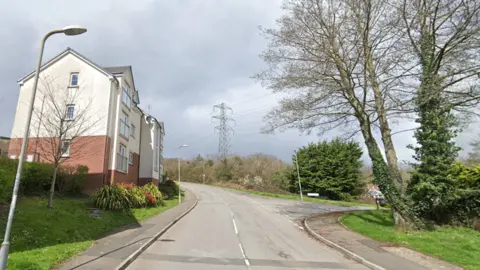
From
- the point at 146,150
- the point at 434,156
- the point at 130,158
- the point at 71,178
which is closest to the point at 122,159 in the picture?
the point at 130,158

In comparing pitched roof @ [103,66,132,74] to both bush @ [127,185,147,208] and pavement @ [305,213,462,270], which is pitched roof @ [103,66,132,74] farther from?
pavement @ [305,213,462,270]

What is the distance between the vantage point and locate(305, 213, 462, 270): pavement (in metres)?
10.0

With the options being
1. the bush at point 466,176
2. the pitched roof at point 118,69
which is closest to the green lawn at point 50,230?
the pitched roof at point 118,69

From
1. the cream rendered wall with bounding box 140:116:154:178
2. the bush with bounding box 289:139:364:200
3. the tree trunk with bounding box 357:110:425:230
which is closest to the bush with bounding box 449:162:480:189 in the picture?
the tree trunk with bounding box 357:110:425:230

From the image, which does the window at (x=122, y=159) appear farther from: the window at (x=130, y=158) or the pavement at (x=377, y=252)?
the pavement at (x=377, y=252)

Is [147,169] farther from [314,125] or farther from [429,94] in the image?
[429,94]

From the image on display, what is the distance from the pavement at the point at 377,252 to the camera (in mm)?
10030

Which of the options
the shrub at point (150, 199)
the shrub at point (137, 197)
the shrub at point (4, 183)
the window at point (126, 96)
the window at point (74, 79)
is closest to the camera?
the shrub at point (4, 183)

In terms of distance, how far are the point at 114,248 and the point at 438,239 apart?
1262cm

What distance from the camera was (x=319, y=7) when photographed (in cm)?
1700

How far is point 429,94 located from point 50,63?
25.4 metres

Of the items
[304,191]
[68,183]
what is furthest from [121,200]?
[304,191]

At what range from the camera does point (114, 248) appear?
1100 cm

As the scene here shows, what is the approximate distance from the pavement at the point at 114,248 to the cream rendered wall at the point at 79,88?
10.8m
